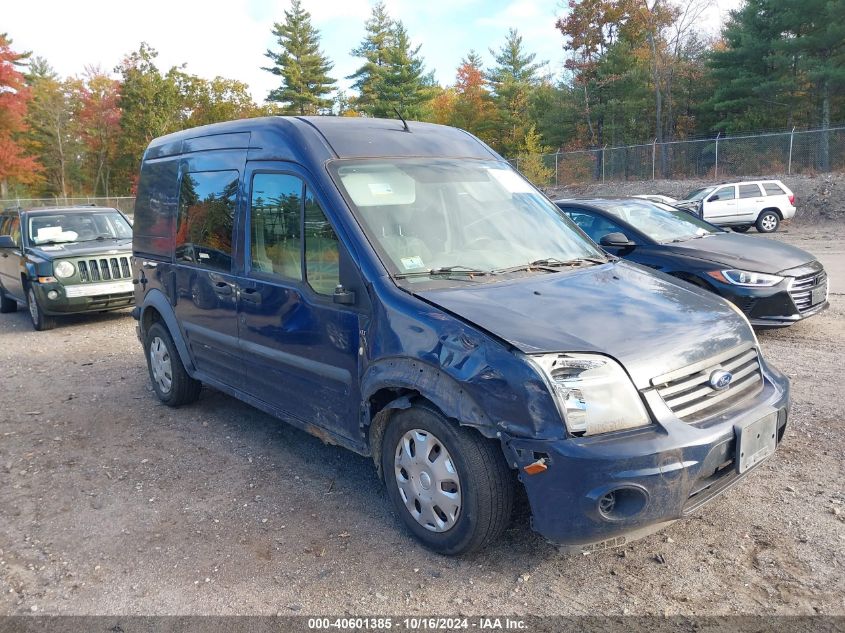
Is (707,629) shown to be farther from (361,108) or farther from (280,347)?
(361,108)

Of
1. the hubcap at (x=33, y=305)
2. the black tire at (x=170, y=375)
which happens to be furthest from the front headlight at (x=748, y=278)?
the hubcap at (x=33, y=305)

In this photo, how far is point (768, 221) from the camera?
874 inches

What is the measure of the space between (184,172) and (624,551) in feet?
Answer: 13.9

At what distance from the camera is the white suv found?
22.1 m

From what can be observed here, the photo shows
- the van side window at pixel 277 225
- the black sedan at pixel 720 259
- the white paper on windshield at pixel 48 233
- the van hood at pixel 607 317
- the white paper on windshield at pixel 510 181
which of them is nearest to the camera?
the van hood at pixel 607 317

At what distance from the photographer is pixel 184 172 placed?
17.4 ft

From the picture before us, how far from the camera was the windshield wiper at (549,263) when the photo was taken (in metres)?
3.74

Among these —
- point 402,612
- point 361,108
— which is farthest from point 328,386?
point 361,108

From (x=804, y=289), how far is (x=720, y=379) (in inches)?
179

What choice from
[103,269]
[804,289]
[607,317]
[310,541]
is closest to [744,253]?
[804,289]

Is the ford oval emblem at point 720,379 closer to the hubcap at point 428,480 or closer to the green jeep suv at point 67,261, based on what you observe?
the hubcap at point 428,480

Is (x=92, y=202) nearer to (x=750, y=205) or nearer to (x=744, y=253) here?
(x=750, y=205)

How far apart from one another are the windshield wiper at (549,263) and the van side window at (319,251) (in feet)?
2.93

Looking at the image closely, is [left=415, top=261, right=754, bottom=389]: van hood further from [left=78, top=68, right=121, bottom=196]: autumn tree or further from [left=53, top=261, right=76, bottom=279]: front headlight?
[left=78, top=68, right=121, bottom=196]: autumn tree
